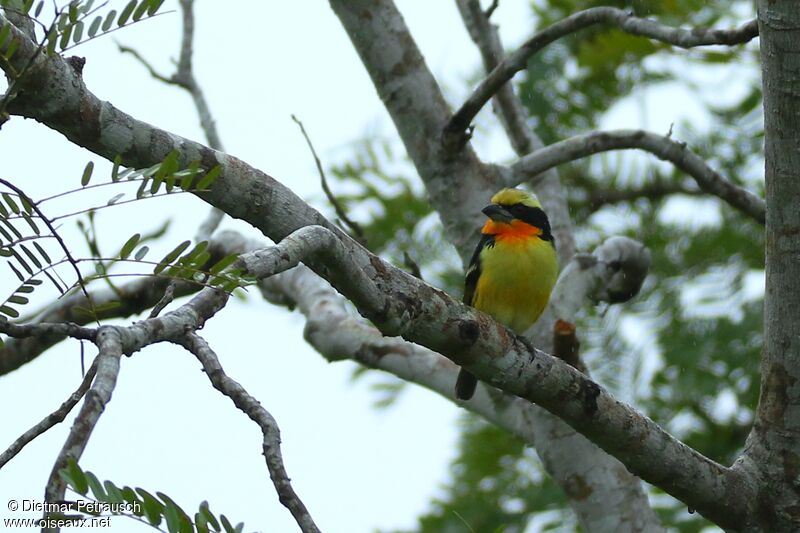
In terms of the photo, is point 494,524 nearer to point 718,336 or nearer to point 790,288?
point 718,336

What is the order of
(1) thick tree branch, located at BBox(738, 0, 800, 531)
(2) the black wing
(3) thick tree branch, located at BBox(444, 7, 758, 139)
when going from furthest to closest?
(2) the black wing, (3) thick tree branch, located at BBox(444, 7, 758, 139), (1) thick tree branch, located at BBox(738, 0, 800, 531)

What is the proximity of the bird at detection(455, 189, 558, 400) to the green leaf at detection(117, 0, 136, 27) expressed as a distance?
2.95m

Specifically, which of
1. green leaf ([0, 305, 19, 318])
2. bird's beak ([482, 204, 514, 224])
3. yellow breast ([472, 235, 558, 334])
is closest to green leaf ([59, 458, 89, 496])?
green leaf ([0, 305, 19, 318])

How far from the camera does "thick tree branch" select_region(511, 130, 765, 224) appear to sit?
5.61 metres

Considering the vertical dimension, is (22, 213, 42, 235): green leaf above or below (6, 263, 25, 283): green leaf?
above

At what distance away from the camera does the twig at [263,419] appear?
239 cm

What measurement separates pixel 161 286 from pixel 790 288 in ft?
11.3

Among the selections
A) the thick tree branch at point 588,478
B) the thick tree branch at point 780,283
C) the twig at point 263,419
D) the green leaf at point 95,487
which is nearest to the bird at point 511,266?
the thick tree branch at point 588,478

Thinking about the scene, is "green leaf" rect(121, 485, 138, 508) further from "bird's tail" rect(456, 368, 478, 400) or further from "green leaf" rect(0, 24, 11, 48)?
"bird's tail" rect(456, 368, 478, 400)

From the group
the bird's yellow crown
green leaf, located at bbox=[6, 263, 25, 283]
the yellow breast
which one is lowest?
green leaf, located at bbox=[6, 263, 25, 283]

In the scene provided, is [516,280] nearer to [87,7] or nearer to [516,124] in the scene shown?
[516,124]

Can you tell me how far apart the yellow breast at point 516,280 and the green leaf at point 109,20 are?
117 inches

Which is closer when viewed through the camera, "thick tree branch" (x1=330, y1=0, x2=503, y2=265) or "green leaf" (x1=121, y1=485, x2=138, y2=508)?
"green leaf" (x1=121, y1=485, x2=138, y2=508)

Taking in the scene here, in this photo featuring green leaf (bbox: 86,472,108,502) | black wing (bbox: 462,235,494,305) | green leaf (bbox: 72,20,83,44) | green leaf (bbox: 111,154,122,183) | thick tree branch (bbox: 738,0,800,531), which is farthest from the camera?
black wing (bbox: 462,235,494,305)
